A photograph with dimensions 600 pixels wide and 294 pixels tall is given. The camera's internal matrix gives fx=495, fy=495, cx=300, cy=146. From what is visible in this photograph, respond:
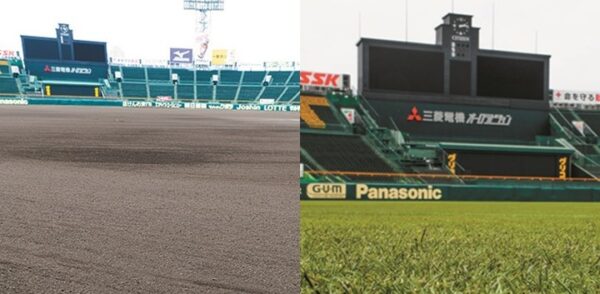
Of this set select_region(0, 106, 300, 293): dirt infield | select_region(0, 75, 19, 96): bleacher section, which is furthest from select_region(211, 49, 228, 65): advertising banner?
select_region(0, 106, 300, 293): dirt infield

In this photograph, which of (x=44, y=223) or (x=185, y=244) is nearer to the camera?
(x=185, y=244)

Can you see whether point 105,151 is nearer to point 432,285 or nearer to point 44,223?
point 44,223

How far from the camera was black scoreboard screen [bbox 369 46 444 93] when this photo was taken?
7730 millimetres

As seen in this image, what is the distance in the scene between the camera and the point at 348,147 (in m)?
8.77

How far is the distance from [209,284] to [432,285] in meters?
0.70

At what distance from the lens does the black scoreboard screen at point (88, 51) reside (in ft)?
74.6

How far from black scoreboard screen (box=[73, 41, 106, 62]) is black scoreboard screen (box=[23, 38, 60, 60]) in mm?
837

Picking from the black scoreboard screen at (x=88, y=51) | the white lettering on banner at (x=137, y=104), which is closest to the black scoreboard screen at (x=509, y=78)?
the white lettering on banner at (x=137, y=104)

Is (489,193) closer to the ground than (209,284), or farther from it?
closer to the ground

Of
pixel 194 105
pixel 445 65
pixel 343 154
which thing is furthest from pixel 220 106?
pixel 445 65

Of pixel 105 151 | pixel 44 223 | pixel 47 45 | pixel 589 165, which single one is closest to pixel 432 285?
pixel 44 223

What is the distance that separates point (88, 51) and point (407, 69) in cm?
1924

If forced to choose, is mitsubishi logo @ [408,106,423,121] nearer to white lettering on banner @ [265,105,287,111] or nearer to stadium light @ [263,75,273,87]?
white lettering on banner @ [265,105,287,111]

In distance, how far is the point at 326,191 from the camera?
247 inches
